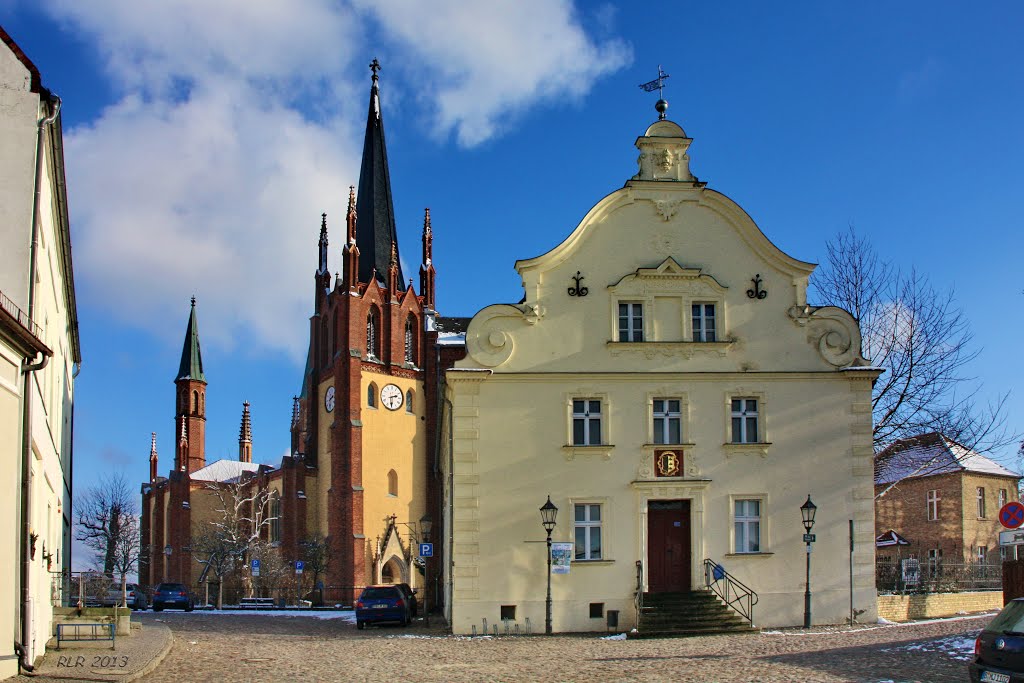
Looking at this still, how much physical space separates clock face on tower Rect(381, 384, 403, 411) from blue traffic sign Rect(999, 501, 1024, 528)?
57.3 metres

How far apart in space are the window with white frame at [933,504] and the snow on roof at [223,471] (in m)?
52.9

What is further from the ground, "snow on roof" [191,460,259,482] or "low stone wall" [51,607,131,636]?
"snow on roof" [191,460,259,482]

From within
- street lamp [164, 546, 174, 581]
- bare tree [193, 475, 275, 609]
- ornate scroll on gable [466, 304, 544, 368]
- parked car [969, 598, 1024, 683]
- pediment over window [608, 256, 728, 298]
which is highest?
pediment over window [608, 256, 728, 298]

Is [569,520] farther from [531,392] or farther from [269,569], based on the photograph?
[269,569]

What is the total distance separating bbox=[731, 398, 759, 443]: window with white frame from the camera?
3070 centimetres

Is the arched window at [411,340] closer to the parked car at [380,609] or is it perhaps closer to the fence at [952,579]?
the parked car at [380,609]

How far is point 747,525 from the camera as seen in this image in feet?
99.5

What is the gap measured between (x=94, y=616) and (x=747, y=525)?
1633 centimetres

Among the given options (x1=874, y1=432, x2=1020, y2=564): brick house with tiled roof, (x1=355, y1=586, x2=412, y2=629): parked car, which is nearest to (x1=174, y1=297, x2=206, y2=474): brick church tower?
(x1=874, y1=432, x2=1020, y2=564): brick house with tiled roof

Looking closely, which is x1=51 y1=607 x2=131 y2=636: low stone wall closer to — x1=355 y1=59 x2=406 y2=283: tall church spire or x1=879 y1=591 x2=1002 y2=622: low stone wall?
x1=879 y1=591 x2=1002 y2=622: low stone wall

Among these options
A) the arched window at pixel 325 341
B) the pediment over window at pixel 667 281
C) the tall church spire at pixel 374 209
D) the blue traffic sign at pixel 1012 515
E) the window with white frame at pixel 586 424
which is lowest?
the blue traffic sign at pixel 1012 515

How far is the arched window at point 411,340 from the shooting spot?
77812 mm

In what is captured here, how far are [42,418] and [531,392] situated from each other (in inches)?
482
